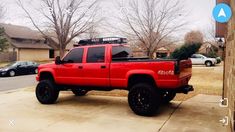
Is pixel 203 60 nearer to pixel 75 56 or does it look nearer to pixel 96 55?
pixel 75 56

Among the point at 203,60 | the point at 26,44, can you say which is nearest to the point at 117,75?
the point at 203,60

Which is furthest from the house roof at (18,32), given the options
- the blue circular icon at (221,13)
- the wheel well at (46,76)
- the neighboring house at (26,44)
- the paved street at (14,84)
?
the blue circular icon at (221,13)

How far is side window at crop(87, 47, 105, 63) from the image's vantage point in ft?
27.8

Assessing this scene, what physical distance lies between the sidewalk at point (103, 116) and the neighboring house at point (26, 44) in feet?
117

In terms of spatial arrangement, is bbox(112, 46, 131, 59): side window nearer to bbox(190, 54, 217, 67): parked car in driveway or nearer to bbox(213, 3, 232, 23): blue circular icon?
bbox(213, 3, 232, 23): blue circular icon

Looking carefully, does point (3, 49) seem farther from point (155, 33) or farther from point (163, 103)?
point (163, 103)

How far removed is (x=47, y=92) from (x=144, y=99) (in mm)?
3620

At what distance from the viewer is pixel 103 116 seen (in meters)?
7.44

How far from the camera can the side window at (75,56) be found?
9038mm

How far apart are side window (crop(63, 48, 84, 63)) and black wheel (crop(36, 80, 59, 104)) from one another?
99 cm

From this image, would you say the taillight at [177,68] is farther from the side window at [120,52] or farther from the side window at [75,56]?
the side window at [75,56]

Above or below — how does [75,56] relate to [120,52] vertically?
below

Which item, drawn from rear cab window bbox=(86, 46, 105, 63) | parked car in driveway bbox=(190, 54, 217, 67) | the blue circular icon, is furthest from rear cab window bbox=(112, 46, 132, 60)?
parked car in driveway bbox=(190, 54, 217, 67)

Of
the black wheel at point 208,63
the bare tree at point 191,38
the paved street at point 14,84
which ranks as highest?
the bare tree at point 191,38
